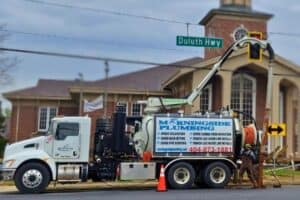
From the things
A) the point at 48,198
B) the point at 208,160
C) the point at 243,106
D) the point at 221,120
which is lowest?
the point at 48,198

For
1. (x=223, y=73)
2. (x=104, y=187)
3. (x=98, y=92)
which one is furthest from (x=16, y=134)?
(x=104, y=187)

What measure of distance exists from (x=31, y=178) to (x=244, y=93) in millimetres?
21700

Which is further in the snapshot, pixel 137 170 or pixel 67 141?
pixel 137 170

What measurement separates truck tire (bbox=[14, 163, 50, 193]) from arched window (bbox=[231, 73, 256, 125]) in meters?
20.0

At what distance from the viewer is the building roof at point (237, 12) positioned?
43.5 metres

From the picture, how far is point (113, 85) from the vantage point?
44219 millimetres

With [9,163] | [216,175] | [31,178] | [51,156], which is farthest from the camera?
[216,175]

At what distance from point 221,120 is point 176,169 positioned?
2714 mm

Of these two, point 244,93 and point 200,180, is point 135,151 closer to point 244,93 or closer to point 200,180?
point 200,180

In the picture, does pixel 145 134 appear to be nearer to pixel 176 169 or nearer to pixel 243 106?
pixel 176 169

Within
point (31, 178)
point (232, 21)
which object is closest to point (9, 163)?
point (31, 178)

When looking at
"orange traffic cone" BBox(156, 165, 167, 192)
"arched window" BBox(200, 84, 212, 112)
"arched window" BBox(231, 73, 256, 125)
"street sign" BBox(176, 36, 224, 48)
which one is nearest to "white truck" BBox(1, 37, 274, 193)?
"orange traffic cone" BBox(156, 165, 167, 192)

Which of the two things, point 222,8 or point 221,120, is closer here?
point 221,120

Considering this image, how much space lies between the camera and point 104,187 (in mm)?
20797
